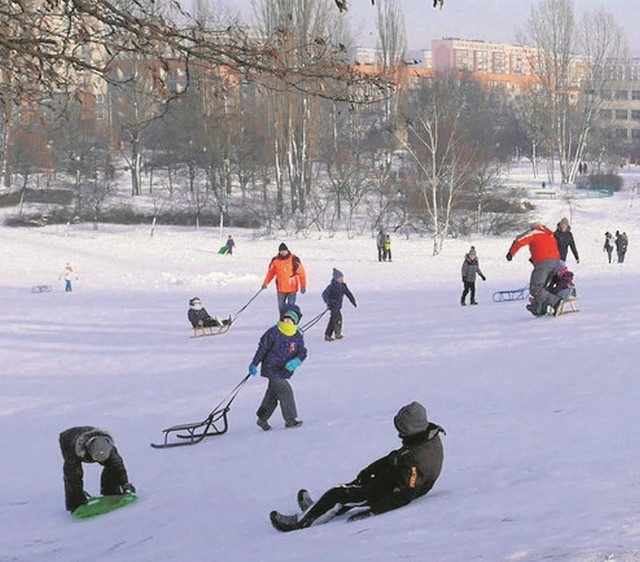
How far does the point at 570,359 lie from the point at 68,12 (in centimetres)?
866

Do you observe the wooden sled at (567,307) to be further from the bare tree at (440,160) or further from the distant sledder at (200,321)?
the bare tree at (440,160)

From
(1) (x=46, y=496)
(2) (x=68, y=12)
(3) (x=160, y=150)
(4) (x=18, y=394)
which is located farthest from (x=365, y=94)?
(3) (x=160, y=150)

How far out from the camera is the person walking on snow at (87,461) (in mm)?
7816

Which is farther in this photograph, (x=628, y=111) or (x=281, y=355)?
(x=628, y=111)

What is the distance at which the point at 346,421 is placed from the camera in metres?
10.1

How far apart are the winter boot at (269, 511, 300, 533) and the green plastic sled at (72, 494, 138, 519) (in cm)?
194

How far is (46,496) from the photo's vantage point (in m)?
8.59

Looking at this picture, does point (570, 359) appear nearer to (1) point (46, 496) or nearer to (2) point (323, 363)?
(2) point (323, 363)

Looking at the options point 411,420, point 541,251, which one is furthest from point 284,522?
point 541,251

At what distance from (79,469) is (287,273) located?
33.8 feet

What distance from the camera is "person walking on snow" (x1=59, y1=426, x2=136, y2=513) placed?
7816 mm

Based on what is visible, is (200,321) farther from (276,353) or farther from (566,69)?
(566,69)

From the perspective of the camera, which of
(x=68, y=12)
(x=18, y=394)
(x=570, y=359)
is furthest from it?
(x=18, y=394)

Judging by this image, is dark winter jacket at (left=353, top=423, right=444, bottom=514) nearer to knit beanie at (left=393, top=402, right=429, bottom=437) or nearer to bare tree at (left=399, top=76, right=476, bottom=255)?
knit beanie at (left=393, top=402, right=429, bottom=437)
